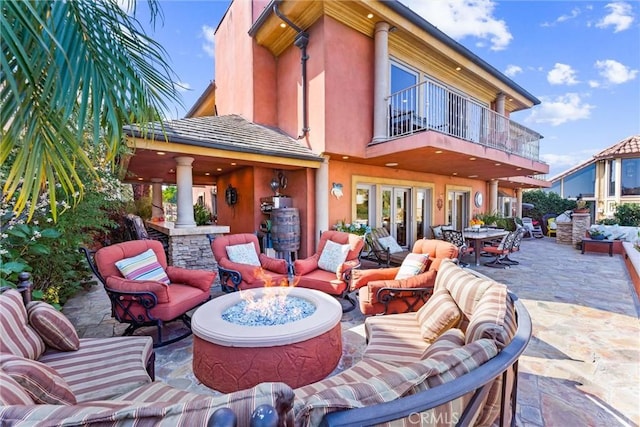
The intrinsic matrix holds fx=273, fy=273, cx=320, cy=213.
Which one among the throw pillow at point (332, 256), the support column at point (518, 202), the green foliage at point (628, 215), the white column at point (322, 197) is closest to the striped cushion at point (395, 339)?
the throw pillow at point (332, 256)

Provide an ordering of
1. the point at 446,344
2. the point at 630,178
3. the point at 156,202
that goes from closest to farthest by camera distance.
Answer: the point at 446,344, the point at 156,202, the point at 630,178

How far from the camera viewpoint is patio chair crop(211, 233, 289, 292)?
423 centimetres

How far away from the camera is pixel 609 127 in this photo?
49.2 ft

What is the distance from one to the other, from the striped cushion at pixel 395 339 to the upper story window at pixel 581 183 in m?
22.7

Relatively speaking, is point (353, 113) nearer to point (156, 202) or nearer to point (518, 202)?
point (156, 202)

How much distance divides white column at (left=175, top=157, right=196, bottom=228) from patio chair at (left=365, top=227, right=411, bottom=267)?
4.26 metres

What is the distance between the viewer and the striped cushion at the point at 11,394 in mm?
1050

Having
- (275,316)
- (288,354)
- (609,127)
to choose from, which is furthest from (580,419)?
(609,127)

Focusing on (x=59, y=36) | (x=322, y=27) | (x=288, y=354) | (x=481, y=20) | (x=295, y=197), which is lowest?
(x=288, y=354)

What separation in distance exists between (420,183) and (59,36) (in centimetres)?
916

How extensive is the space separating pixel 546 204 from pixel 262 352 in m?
20.2

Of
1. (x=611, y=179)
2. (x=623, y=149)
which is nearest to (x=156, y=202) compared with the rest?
(x=623, y=149)

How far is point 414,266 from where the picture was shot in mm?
3576

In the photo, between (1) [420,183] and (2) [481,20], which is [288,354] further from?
(2) [481,20]
